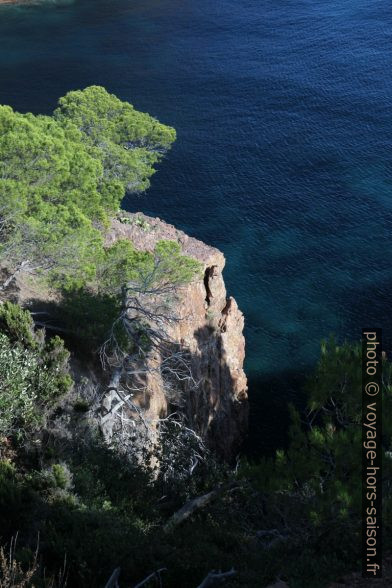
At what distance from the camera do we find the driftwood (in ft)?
47.8

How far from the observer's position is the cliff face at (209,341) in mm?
31688

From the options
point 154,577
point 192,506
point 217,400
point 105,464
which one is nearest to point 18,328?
point 105,464

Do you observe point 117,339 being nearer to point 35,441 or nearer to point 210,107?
point 35,441

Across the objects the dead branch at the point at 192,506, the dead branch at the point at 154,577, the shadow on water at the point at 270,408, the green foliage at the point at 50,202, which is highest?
the green foliage at the point at 50,202

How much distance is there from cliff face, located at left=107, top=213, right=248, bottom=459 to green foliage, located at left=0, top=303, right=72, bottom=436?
9313 mm

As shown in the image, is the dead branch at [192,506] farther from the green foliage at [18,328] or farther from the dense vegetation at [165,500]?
the green foliage at [18,328]

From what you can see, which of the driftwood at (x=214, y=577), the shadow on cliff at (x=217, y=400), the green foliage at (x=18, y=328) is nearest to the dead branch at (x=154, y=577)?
the driftwood at (x=214, y=577)

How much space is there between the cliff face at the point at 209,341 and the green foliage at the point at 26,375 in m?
9.31

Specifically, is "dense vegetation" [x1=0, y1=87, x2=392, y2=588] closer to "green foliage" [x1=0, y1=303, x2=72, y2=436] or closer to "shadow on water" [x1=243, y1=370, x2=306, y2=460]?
"green foliage" [x1=0, y1=303, x2=72, y2=436]

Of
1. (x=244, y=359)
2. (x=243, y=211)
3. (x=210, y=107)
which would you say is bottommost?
(x=244, y=359)

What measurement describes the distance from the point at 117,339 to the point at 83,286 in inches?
97.5

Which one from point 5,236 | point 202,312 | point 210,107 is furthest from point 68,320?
point 210,107

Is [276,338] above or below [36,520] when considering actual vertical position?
below

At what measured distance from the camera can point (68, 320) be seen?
2627 centimetres
